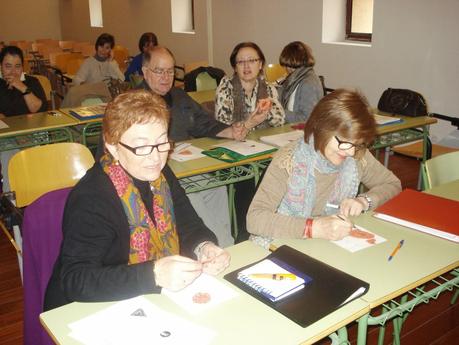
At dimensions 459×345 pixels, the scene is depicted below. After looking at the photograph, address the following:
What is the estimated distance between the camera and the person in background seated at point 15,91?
434 cm

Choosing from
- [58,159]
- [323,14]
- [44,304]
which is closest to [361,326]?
[44,304]

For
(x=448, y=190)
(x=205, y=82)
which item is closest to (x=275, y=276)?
(x=448, y=190)

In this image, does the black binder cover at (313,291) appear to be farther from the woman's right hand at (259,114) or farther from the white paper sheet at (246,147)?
the woman's right hand at (259,114)

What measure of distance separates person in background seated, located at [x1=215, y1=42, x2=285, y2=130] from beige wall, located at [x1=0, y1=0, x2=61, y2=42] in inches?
432

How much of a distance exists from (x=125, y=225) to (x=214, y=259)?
308 millimetres

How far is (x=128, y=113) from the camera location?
4.99 ft

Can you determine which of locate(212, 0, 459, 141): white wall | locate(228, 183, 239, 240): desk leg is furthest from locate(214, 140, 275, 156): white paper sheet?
locate(212, 0, 459, 141): white wall

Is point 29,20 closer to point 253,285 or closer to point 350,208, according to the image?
point 350,208

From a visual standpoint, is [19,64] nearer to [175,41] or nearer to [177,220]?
[177,220]

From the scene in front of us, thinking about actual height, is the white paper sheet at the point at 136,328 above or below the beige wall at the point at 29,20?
below

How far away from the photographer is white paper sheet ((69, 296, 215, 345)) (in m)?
1.25

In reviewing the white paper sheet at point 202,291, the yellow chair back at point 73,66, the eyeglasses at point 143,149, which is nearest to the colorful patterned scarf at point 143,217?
the eyeglasses at point 143,149

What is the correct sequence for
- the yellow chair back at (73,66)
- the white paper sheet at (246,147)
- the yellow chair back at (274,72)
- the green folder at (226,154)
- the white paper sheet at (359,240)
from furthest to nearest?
the yellow chair back at (73,66)
the yellow chair back at (274,72)
the white paper sheet at (246,147)
the green folder at (226,154)
the white paper sheet at (359,240)

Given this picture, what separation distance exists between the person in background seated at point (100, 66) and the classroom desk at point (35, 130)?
7.44ft
